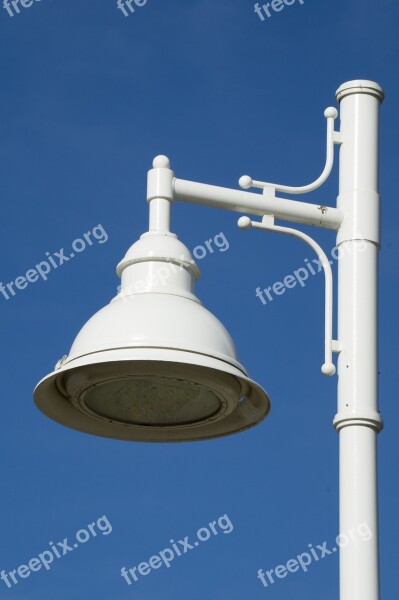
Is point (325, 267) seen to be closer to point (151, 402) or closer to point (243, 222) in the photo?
point (243, 222)

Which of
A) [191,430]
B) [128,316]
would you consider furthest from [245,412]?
[128,316]

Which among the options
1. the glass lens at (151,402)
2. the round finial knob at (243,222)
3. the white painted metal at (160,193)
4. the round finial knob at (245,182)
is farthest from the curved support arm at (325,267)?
the glass lens at (151,402)

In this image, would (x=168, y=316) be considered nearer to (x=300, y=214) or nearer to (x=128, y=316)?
(x=128, y=316)

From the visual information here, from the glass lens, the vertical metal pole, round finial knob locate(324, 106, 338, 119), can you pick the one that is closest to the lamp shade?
the glass lens

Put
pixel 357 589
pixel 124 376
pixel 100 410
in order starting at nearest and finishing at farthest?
pixel 357 589, pixel 124 376, pixel 100 410

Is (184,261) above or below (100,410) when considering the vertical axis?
above

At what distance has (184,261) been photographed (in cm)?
614

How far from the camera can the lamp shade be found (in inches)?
227

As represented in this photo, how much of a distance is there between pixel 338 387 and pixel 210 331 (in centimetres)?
52

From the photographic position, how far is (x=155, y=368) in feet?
19.2

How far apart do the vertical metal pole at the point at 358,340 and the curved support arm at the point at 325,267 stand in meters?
0.05

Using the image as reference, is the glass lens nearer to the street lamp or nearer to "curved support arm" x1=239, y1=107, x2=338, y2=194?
the street lamp

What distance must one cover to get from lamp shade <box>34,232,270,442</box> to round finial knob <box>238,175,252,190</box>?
349 mm

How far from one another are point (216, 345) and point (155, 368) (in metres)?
0.24
